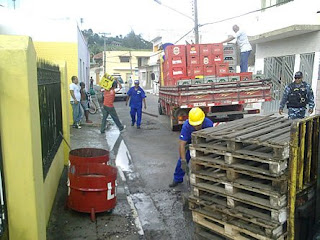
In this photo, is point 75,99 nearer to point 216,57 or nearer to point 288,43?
point 216,57

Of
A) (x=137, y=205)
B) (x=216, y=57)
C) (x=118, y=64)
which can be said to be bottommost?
(x=137, y=205)

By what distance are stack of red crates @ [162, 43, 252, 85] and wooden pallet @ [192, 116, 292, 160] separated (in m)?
7.68

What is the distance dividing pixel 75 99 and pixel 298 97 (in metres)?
6.71

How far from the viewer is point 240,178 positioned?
3.36m

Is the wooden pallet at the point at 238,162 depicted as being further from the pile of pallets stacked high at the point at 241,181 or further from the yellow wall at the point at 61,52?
the yellow wall at the point at 61,52

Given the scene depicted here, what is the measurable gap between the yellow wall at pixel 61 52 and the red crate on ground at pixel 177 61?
393cm

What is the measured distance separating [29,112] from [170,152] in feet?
19.3

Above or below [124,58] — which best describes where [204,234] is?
below

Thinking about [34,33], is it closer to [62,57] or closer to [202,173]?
[62,57]

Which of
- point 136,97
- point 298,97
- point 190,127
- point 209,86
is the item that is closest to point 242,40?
point 209,86

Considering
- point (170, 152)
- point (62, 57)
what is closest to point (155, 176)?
point (170, 152)

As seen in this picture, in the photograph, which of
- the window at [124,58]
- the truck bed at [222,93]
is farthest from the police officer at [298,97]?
the window at [124,58]

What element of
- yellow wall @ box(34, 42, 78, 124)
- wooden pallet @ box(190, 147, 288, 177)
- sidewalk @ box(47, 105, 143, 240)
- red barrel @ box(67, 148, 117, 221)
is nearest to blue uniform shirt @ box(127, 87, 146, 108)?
yellow wall @ box(34, 42, 78, 124)

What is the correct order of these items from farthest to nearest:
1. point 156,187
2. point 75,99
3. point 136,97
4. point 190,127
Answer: point 136,97 → point 75,99 → point 156,187 → point 190,127
